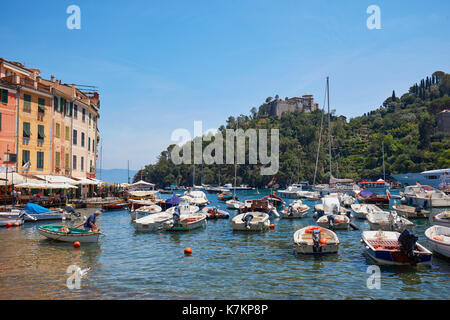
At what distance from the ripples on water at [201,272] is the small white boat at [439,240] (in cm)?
52

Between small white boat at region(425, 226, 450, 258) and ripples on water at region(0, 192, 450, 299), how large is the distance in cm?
52

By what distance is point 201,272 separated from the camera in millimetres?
17156

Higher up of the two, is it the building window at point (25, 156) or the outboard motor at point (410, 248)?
the building window at point (25, 156)

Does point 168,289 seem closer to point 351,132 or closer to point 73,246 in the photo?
point 73,246

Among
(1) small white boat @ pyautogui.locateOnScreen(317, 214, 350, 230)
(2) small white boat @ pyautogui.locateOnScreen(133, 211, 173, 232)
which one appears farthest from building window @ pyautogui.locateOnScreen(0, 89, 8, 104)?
(1) small white boat @ pyautogui.locateOnScreen(317, 214, 350, 230)

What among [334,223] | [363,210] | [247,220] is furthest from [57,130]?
[363,210]

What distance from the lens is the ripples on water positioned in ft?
45.2

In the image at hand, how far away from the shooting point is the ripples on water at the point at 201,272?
13773mm

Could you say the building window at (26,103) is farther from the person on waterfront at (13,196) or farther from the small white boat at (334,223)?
the small white boat at (334,223)

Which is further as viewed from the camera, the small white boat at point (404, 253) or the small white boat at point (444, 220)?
the small white boat at point (444, 220)

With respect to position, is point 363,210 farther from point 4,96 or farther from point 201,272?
point 4,96

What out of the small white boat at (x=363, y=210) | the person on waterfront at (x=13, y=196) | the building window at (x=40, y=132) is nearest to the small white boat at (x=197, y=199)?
the building window at (x=40, y=132)

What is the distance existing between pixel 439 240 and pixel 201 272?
1377 centimetres

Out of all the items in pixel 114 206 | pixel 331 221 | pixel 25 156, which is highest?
pixel 25 156
